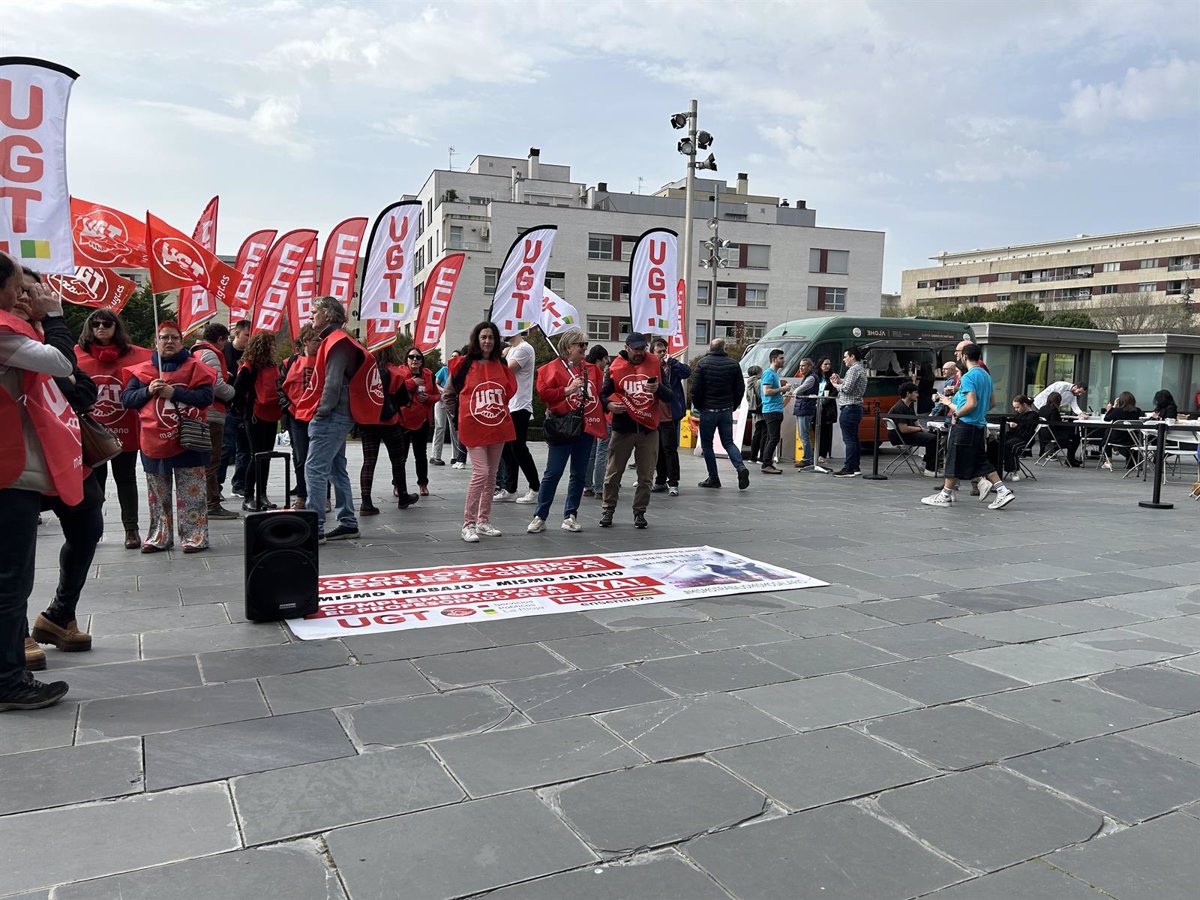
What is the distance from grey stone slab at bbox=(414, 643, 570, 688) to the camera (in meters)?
4.18

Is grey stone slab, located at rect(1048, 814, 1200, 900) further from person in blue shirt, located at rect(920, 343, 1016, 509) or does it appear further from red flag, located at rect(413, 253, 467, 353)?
red flag, located at rect(413, 253, 467, 353)

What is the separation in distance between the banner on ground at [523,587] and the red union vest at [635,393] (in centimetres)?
147

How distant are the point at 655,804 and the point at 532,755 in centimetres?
56

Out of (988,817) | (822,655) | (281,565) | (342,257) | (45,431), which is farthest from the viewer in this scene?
(342,257)

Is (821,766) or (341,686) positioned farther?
(341,686)

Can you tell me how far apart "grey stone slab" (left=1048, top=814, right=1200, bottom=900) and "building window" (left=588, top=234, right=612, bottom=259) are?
60.4 metres

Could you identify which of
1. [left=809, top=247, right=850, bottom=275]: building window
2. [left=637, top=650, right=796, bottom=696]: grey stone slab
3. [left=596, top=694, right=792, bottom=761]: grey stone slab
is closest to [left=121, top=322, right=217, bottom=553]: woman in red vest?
[left=637, top=650, right=796, bottom=696]: grey stone slab

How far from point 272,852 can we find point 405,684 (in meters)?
1.47

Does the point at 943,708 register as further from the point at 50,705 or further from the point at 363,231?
the point at 363,231

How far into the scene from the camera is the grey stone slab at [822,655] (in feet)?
14.5

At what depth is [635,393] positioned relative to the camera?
821 centimetres

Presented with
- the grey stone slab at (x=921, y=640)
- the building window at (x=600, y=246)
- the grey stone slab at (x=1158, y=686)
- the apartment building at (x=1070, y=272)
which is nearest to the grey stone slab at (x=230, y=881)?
the grey stone slab at (x=921, y=640)

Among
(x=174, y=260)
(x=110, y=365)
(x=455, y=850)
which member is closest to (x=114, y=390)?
(x=110, y=365)

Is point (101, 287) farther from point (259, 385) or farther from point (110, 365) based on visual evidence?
point (110, 365)
